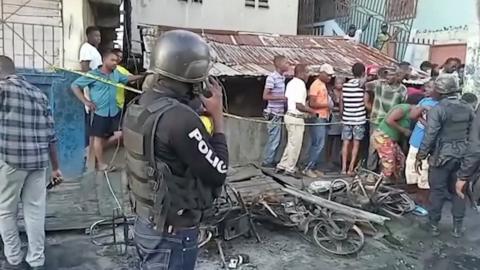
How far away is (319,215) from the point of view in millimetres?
5945

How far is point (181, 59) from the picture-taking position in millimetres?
→ 2594

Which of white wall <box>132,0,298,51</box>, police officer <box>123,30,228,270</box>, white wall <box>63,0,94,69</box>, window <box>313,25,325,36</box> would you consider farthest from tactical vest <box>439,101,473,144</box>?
window <box>313,25,325,36</box>

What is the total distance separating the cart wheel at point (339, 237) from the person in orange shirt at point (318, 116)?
2340mm

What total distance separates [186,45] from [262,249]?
338 cm

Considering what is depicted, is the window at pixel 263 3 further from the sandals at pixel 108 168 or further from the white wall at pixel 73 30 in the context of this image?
the sandals at pixel 108 168

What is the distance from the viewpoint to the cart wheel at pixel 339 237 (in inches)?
219

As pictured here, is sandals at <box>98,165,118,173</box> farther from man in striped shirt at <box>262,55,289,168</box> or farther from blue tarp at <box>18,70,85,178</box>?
man in striped shirt at <box>262,55,289,168</box>

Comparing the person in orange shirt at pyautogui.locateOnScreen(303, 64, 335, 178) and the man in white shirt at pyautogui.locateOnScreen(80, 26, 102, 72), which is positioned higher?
the man in white shirt at pyautogui.locateOnScreen(80, 26, 102, 72)

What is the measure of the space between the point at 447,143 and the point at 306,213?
5.84 feet

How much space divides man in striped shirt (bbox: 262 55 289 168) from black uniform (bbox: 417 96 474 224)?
2.61m

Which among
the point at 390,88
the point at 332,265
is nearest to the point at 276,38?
the point at 390,88

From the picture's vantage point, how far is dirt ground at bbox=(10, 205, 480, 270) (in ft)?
16.6

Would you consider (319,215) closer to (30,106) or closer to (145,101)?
(30,106)

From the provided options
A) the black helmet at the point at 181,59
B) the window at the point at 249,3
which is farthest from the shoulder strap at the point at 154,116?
the window at the point at 249,3
